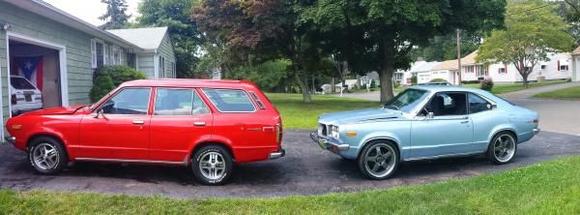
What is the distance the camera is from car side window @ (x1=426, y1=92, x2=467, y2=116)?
9.18 meters

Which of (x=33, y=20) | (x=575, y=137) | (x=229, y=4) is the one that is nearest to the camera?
(x=575, y=137)

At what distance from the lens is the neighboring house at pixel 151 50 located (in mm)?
29797

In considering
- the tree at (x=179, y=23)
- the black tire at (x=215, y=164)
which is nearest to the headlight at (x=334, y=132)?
the black tire at (x=215, y=164)

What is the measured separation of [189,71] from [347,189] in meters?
42.1

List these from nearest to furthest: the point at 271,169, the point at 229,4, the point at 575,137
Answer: the point at 271,169, the point at 575,137, the point at 229,4

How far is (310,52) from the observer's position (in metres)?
30.2

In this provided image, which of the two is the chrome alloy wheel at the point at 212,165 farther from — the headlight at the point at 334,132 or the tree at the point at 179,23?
the tree at the point at 179,23

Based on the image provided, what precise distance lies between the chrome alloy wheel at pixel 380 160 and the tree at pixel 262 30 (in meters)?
16.1

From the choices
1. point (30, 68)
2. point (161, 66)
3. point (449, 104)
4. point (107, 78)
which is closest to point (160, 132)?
point (449, 104)

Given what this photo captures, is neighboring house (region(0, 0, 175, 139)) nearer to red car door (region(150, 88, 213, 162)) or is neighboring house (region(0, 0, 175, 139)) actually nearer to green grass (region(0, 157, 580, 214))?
red car door (region(150, 88, 213, 162))

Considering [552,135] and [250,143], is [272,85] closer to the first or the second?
[552,135]

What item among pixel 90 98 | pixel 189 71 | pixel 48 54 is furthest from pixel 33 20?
pixel 189 71

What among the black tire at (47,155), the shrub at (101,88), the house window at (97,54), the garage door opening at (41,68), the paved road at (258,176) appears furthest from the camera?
the house window at (97,54)

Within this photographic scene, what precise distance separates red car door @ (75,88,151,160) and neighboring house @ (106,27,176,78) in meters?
21.7
